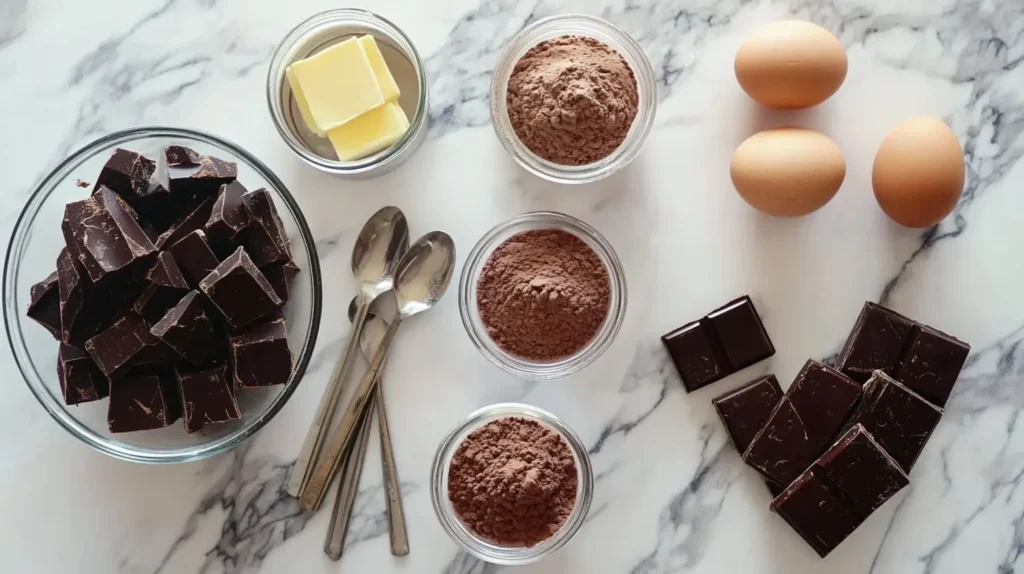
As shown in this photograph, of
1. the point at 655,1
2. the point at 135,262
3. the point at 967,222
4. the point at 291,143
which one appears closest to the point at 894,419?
the point at 967,222

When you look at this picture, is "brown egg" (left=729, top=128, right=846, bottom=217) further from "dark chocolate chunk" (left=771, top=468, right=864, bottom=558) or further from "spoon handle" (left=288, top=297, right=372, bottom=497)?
"spoon handle" (left=288, top=297, right=372, bottom=497)

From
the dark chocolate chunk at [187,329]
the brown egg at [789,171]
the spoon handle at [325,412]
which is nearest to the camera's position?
the dark chocolate chunk at [187,329]

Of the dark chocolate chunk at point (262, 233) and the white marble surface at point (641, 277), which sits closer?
the dark chocolate chunk at point (262, 233)

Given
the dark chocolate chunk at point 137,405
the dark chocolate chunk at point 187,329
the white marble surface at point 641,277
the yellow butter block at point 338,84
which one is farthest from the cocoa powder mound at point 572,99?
the dark chocolate chunk at point 137,405

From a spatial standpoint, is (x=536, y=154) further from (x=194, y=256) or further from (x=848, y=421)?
(x=848, y=421)

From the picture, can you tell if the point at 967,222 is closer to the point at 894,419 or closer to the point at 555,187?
the point at 894,419

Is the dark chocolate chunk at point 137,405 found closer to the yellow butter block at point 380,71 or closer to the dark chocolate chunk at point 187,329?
the dark chocolate chunk at point 187,329

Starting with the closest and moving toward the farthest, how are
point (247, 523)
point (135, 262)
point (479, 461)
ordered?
point (135, 262)
point (479, 461)
point (247, 523)
